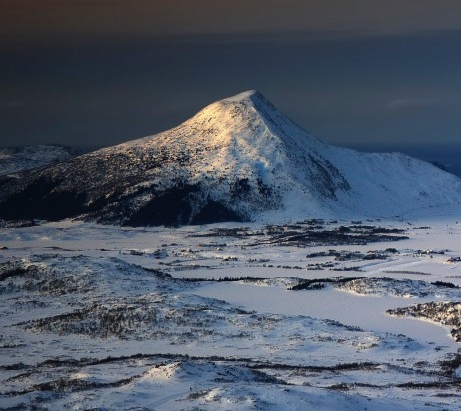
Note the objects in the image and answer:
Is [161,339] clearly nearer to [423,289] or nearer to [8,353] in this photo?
[8,353]

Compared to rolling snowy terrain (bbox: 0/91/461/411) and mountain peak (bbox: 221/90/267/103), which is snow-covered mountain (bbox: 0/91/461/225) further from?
rolling snowy terrain (bbox: 0/91/461/411)

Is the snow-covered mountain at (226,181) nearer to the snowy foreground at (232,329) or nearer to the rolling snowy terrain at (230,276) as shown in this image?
the rolling snowy terrain at (230,276)

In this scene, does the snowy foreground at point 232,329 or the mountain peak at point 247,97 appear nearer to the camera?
the snowy foreground at point 232,329

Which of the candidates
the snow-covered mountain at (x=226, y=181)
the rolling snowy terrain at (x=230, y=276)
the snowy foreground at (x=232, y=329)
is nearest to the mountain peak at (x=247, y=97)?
the snow-covered mountain at (x=226, y=181)

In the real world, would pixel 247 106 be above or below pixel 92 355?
above

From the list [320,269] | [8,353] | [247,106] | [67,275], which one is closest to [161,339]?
[8,353]
